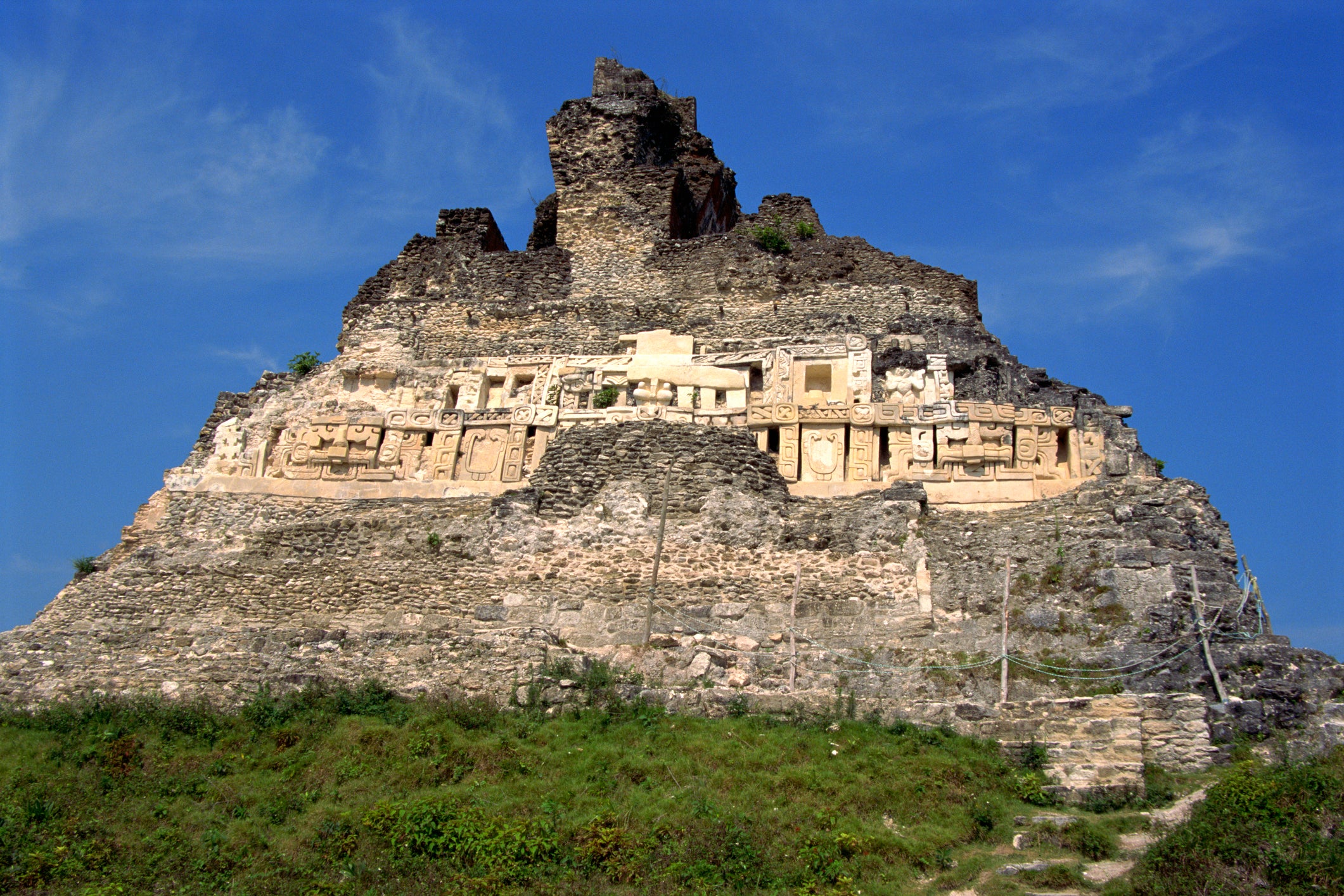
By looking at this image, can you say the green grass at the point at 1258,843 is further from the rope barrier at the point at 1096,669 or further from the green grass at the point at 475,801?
the rope barrier at the point at 1096,669

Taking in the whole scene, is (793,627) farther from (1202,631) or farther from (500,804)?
(500,804)

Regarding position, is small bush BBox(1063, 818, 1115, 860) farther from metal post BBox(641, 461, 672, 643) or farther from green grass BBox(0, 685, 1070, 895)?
metal post BBox(641, 461, 672, 643)

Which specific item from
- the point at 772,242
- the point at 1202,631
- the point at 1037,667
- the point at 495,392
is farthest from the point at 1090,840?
the point at 772,242

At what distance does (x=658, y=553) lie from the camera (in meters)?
18.3

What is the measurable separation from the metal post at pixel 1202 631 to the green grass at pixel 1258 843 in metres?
2.14

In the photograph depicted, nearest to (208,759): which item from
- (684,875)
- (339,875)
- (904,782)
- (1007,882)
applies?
(339,875)

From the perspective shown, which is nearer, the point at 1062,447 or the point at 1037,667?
the point at 1037,667

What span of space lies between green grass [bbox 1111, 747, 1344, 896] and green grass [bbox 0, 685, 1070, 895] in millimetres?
1802

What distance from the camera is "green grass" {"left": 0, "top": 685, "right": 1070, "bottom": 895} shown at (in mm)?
11445

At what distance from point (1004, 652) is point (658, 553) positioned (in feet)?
17.8

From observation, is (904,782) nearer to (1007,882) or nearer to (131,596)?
(1007,882)

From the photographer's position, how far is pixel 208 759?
14.1 metres

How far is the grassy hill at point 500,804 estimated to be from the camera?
11.4 metres

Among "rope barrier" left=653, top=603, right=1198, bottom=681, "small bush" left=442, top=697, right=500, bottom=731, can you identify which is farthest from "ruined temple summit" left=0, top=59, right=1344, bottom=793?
"small bush" left=442, top=697, right=500, bottom=731
